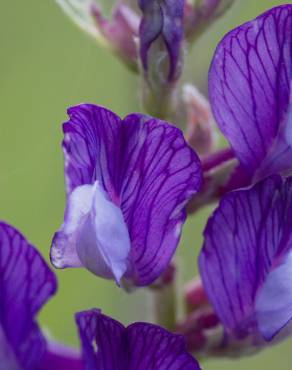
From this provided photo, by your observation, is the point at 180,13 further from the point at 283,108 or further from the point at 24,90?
the point at 24,90

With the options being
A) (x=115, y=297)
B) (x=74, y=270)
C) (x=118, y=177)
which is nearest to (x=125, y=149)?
(x=118, y=177)

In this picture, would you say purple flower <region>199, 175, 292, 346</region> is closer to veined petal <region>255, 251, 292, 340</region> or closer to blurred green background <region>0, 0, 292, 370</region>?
veined petal <region>255, 251, 292, 340</region>

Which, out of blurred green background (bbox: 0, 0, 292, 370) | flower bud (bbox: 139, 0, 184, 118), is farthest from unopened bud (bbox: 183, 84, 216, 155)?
blurred green background (bbox: 0, 0, 292, 370)

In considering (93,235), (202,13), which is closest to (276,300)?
(93,235)

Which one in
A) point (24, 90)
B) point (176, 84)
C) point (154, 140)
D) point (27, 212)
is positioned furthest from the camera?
point (24, 90)

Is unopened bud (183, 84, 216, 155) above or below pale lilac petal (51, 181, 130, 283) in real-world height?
below

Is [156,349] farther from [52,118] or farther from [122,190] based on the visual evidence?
[52,118]
